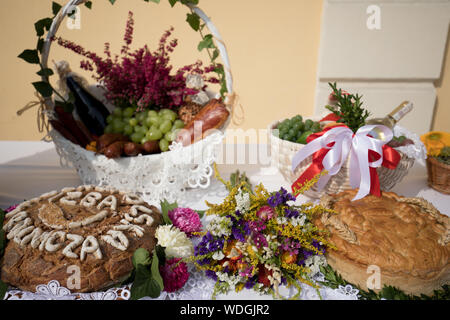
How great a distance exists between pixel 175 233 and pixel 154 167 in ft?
1.18

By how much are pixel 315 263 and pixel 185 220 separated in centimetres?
35

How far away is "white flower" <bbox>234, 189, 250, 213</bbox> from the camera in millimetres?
710

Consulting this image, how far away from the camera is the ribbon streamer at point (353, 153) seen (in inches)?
36.2

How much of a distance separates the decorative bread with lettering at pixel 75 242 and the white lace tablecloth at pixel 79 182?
27 mm

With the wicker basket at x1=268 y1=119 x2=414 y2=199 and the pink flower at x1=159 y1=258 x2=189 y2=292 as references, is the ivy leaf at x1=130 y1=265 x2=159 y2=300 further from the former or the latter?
the wicker basket at x1=268 y1=119 x2=414 y2=199

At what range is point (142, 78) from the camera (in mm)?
1200

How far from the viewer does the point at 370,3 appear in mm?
2342

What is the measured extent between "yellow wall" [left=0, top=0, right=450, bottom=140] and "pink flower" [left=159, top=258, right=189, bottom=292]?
2.26 metres

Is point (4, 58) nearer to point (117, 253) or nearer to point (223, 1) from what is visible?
point (223, 1)

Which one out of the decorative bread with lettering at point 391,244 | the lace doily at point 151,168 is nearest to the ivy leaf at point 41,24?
the lace doily at point 151,168

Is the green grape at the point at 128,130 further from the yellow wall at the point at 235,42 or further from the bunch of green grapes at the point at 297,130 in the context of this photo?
the yellow wall at the point at 235,42

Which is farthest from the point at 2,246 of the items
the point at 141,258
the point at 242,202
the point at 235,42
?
the point at 235,42

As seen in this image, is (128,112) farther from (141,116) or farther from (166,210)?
(166,210)
